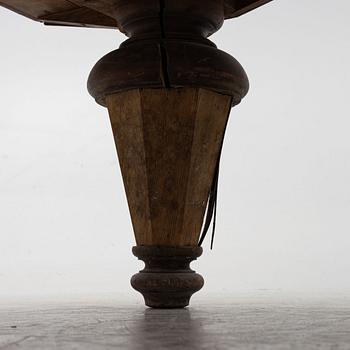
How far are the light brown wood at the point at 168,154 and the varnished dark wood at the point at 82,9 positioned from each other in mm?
137

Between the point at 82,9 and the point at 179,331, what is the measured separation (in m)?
0.63

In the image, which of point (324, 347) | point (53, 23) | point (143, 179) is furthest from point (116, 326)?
point (53, 23)

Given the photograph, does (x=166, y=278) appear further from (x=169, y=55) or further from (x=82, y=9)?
(x=82, y=9)

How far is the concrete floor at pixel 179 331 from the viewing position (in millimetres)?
410

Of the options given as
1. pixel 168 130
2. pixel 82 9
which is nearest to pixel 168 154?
pixel 168 130

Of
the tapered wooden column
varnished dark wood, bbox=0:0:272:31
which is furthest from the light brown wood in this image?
varnished dark wood, bbox=0:0:272:31

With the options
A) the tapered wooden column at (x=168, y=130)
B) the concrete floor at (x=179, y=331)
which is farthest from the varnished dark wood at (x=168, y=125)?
the concrete floor at (x=179, y=331)

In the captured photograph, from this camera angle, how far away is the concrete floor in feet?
1.34

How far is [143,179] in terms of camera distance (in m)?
0.83

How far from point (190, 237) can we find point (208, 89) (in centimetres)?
19

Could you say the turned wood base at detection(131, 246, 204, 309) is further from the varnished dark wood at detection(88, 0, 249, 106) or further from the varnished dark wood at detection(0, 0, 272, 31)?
the varnished dark wood at detection(0, 0, 272, 31)

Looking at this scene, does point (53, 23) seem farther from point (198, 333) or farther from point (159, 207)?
point (198, 333)

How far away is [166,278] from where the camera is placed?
82 centimetres

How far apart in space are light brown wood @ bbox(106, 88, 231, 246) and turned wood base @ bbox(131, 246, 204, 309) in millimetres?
12
